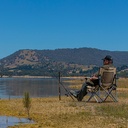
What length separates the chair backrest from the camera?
68.2 ft

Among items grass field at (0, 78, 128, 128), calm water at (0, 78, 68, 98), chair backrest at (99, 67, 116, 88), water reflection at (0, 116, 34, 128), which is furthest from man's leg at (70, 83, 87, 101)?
calm water at (0, 78, 68, 98)

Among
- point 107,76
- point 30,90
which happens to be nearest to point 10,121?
point 107,76

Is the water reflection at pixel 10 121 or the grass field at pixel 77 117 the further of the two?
the water reflection at pixel 10 121

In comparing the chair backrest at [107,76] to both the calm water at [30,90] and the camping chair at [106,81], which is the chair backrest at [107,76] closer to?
the camping chair at [106,81]

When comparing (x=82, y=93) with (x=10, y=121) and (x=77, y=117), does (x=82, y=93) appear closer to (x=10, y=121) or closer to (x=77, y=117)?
(x=77, y=117)

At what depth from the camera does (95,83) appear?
21.3m

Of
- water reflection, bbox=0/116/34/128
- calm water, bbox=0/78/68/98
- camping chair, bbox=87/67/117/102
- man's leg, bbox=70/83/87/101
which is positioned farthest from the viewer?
calm water, bbox=0/78/68/98

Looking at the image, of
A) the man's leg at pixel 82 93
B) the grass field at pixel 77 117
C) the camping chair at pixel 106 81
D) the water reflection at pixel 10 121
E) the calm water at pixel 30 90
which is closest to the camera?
the grass field at pixel 77 117

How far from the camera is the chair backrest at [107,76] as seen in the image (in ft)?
68.2

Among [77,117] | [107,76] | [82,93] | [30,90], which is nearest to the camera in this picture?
[77,117]

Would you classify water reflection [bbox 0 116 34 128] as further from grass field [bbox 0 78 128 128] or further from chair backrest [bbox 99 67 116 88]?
chair backrest [bbox 99 67 116 88]

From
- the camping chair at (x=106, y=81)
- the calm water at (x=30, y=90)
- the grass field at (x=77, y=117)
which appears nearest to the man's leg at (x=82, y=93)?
the camping chair at (x=106, y=81)

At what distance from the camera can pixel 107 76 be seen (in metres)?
20.9

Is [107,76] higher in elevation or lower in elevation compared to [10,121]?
higher
